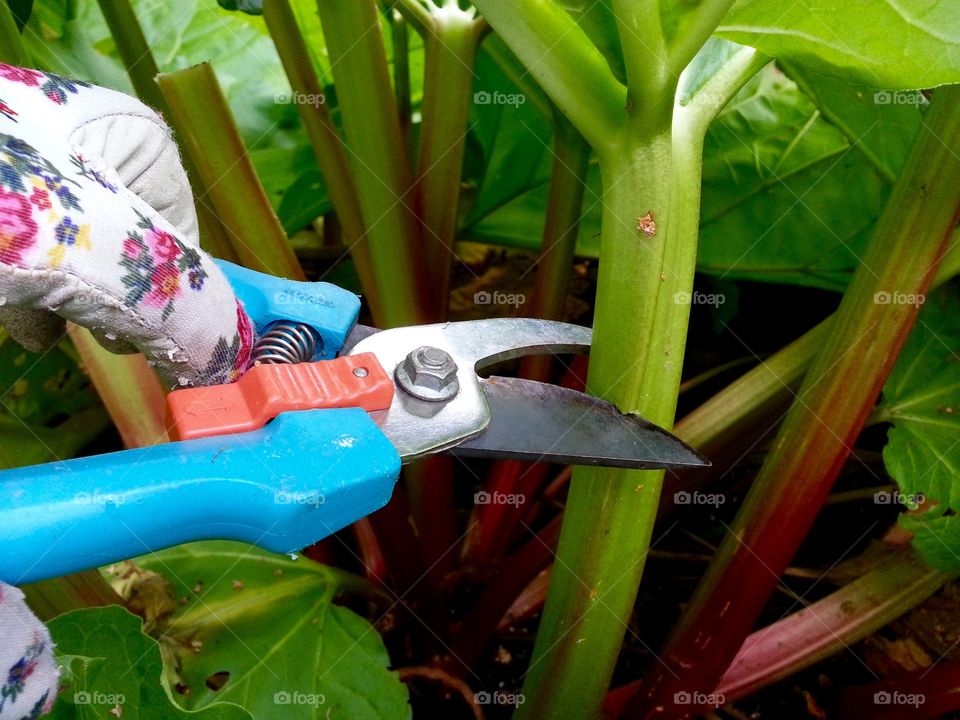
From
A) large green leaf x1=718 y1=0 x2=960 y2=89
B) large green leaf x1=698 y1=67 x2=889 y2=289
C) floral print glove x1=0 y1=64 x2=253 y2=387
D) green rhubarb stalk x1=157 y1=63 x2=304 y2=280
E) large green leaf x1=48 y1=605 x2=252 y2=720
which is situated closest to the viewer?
floral print glove x1=0 y1=64 x2=253 y2=387

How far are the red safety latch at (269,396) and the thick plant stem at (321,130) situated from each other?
0.40m

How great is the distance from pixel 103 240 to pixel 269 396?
0.12 m

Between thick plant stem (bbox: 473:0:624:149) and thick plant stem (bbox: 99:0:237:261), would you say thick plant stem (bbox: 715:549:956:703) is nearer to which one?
thick plant stem (bbox: 473:0:624:149)

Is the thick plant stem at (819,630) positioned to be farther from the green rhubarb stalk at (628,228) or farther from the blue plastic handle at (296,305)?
the blue plastic handle at (296,305)

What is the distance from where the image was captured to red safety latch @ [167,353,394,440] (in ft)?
1.51

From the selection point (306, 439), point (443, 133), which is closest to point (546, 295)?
point (443, 133)

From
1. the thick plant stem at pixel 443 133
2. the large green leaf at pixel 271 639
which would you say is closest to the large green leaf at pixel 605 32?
the thick plant stem at pixel 443 133

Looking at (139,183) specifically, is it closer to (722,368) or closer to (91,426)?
(91,426)

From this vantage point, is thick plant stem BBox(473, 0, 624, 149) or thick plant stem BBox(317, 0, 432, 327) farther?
thick plant stem BBox(317, 0, 432, 327)

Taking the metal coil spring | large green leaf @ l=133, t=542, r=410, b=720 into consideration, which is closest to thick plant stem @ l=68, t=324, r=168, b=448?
large green leaf @ l=133, t=542, r=410, b=720

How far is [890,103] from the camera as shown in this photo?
0.85 m

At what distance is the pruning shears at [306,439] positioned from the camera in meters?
0.40

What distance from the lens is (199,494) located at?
1.38 ft

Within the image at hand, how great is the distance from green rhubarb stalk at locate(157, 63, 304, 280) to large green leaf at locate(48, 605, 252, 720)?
1.19 ft
